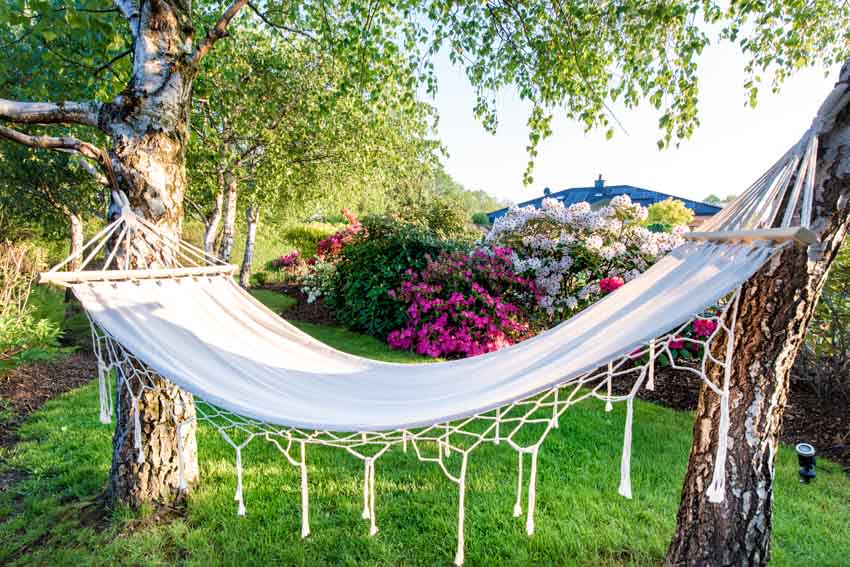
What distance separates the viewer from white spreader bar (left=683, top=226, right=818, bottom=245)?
0.98m

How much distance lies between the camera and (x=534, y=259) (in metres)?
4.53

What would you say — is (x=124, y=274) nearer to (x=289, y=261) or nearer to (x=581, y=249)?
(x=581, y=249)

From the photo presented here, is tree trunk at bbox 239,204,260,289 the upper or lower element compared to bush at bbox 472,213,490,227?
lower

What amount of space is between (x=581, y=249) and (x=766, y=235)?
11.3 ft

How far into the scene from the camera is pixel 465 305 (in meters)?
4.30

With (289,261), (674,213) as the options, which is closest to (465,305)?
(289,261)

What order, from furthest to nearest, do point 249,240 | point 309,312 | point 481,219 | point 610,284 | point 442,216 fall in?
point 481,219
point 249,240
point 442,216
point 309,312
point 610,284

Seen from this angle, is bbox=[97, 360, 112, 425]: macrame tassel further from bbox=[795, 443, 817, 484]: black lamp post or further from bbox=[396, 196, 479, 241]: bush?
bbox=[396, 196, 479, 241]: bush

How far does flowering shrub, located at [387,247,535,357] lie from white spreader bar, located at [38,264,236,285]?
2617mm

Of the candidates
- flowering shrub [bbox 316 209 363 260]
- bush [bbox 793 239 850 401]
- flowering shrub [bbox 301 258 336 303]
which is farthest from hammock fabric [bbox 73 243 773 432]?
flowering shrub [bbox 316 209 363 260]

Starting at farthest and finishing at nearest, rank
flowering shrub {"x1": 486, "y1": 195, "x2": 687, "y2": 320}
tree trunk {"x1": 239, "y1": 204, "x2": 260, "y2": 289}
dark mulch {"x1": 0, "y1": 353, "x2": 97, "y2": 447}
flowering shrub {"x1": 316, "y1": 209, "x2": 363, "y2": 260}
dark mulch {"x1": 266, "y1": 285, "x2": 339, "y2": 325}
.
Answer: tree trunk {"x1": 239, "y1": 204, "x2": 260, "y2": 289} → flowering shrub {"x1": 316, "y1": 209, "x2": 363, "y2": 260} → dark mulch {"x1": 266, "y1": 285, "x2": 339, "y2": 325} → flowering shrub {"x1": 486, "y1": 195, "x2": 687, "y2": 320} → dark mulch {"x1": 0, "y1": 353, "x2": 97, "y2": 447}

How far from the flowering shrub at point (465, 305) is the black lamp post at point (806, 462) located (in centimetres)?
223

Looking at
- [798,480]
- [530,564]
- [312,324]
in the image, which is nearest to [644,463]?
[798,480]

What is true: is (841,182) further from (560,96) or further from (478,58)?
(478,58)
